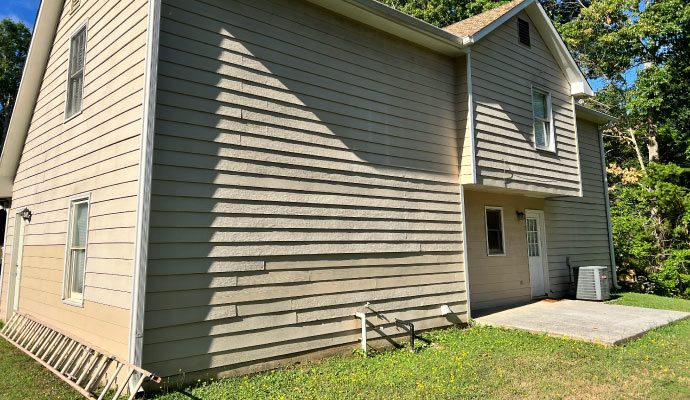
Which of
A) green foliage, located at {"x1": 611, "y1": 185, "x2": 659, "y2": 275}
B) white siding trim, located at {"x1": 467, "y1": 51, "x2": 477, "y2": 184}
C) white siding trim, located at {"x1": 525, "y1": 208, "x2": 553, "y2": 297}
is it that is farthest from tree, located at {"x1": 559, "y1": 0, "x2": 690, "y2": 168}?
white siding trim, located at {"x1": 467, "y1": 51, "x2": 477, "y2": 184}

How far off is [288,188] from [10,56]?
27291 millimetres

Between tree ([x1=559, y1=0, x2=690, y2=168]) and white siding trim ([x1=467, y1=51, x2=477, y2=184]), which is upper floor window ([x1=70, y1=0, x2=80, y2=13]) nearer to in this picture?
white siding trim ([x1=467, y1=51, x2=477, y2=184])

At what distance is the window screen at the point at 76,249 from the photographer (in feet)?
19.2

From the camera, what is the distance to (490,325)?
7.30m

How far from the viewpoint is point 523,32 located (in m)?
9.30

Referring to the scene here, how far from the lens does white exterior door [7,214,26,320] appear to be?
8329 mm

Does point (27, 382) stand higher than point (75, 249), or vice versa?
point (75, 249)

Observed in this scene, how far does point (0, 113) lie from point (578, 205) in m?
30.6

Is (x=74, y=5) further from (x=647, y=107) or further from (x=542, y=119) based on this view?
(x=647, y=107)

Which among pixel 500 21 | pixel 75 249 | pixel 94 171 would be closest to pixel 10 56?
pixel 75 249

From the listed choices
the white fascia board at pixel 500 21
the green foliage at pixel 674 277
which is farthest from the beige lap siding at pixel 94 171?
the green foliage at pixel 674 277

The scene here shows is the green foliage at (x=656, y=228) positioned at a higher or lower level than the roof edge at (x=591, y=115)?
lower

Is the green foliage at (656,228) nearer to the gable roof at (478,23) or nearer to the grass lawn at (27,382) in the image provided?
the gable roof at (478,23)

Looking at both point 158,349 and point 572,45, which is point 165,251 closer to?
point 158,349
